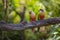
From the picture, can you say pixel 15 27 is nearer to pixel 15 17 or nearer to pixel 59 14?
pixel 15 17

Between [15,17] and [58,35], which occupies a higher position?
[15,17]

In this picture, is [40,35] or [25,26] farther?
[40,35]

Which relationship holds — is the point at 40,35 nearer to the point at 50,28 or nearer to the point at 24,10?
the point at 50,28

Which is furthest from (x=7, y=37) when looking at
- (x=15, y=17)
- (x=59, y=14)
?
(x=59, y=14)

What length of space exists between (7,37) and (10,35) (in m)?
0.07

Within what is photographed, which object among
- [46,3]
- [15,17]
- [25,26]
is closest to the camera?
[25,26]

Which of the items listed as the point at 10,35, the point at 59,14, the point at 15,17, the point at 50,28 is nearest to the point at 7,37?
the point at 10,35

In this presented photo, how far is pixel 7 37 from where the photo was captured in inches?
105

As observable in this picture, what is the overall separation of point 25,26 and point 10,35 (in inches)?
42.2

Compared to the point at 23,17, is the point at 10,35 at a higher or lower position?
lower

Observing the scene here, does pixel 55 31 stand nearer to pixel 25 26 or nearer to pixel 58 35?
pixel 58 35

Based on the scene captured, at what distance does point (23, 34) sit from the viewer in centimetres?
262

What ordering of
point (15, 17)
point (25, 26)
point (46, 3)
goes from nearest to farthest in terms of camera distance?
point (25, 26) < point (15, 17) < point (46, 3)

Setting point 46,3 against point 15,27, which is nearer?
point 15,27
